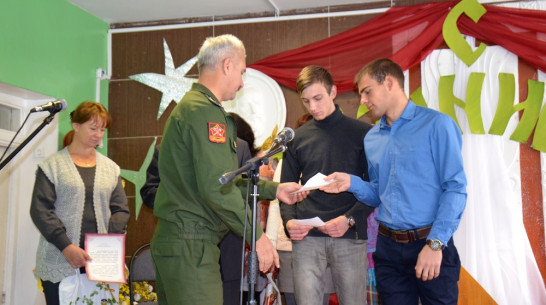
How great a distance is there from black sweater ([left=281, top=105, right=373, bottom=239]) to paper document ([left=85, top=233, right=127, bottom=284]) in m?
1.16

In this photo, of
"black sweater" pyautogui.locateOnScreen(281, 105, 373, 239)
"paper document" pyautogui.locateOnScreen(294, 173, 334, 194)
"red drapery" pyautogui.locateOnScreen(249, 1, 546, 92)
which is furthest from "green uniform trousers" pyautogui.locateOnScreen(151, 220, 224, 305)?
"red drapery" pyautogui.locateOnScreen(249, 1, 546, 92)

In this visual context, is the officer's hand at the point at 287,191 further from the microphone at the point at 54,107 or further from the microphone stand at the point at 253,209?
the microphone at the point at 54,107

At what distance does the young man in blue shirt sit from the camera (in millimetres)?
2732

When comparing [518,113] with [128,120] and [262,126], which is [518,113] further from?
[128,120]

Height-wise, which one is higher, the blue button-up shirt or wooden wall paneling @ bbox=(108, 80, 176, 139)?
wooden wall paneling @ bbox=(108, 80, 176, 139)

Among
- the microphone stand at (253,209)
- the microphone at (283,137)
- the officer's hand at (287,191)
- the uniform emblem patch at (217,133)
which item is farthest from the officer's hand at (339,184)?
the uniform emblem patch at (217,133)

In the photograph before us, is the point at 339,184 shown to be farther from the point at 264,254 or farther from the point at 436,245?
the point at 264,254

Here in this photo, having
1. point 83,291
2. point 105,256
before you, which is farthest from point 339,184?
point 83,291

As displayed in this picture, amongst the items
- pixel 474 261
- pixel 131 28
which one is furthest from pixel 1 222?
pixel 474 261

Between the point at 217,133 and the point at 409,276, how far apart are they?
1176 mm

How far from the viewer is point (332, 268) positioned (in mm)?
3451

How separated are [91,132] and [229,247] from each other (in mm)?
1534

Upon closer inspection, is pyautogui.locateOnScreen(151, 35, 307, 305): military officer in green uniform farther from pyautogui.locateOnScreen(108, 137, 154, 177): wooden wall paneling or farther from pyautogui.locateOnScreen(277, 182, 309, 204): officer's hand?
pyautogui.locateOnScreen(108, 137, 154, 177): wooden wall paneling

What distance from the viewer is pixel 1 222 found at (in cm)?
503
